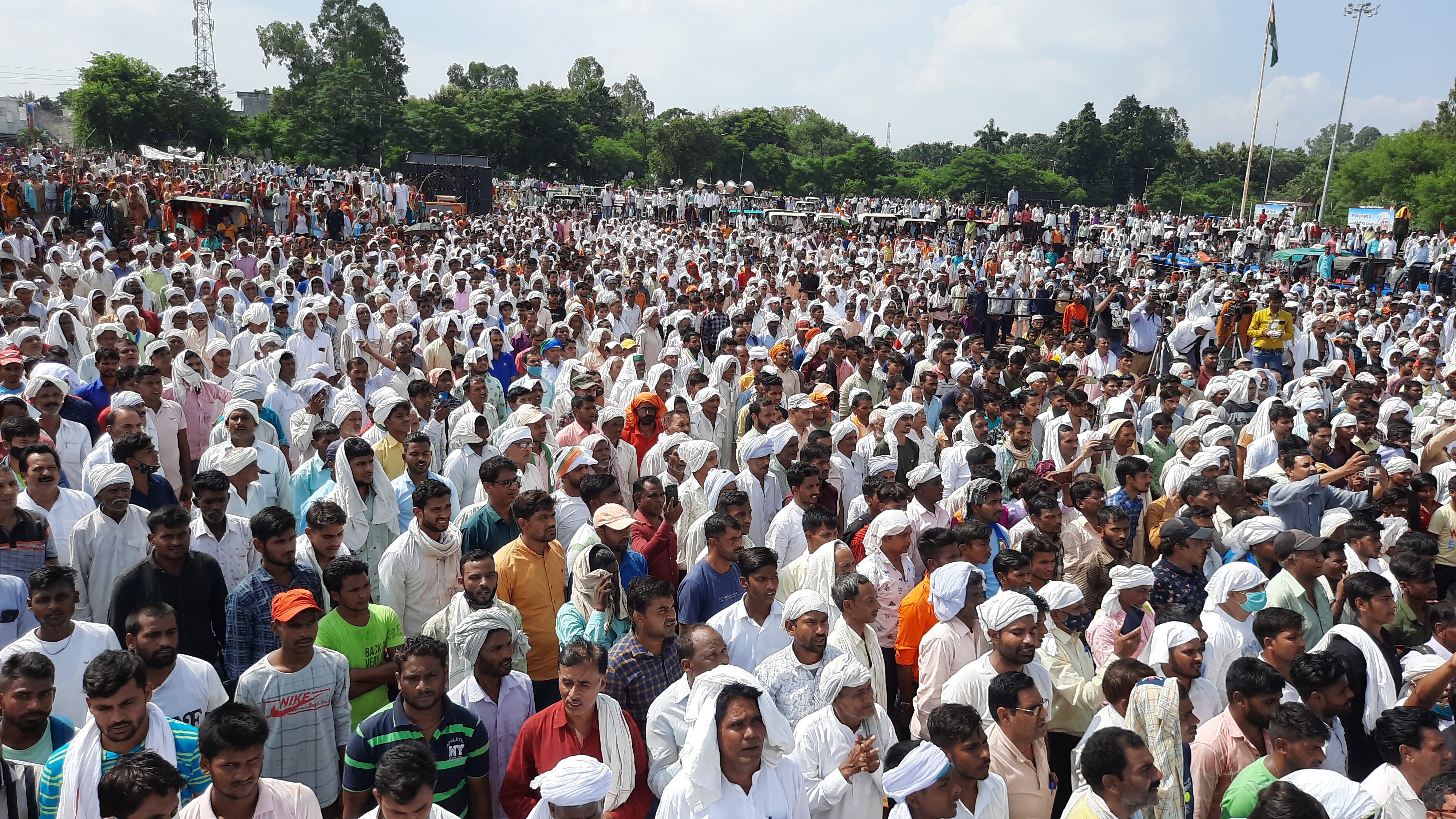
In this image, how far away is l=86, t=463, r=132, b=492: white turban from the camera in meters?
4.50

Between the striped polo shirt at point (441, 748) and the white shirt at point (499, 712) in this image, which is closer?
the striped polo shirt at point (441, 748)

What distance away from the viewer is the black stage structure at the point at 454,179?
31781 millimetres

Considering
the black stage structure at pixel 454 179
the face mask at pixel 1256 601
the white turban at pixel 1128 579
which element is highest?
the black stage structure at pixel 454 179

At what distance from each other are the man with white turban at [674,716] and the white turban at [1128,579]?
1.80 m

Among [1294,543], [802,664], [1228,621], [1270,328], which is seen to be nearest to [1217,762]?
[1228,621]

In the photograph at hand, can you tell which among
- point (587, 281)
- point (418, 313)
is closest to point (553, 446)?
point (418, 313)

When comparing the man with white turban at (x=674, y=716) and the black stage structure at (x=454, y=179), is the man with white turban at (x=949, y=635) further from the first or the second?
the black stage structure at (x=454, y=179)

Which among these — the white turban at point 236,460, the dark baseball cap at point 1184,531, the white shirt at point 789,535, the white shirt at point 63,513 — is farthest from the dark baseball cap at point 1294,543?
the white shirt at point 63,513

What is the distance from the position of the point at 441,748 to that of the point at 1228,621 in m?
3.25

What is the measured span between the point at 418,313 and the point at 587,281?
328 centimetres

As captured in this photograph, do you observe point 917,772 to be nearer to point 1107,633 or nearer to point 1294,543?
point 1107,633

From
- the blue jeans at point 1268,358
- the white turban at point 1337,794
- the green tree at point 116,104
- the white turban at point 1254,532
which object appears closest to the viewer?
the white turban at point 1337,794

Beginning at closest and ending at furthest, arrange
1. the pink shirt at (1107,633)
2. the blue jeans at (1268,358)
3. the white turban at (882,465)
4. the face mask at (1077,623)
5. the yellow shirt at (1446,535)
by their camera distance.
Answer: the face mask at (1077,623) < the pink shirt at (1107,633) < the yellow shirt at (1446,535) < the white turban at (882,465) < the blue jeans at (1268,358)

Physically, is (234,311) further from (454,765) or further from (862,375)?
(454,765)
